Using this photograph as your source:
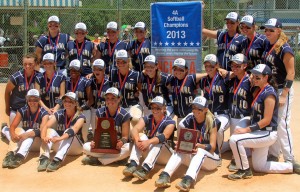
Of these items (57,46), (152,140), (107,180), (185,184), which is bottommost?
(107,180)

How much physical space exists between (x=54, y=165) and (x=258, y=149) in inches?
112

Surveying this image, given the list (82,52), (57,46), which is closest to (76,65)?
(82,52)

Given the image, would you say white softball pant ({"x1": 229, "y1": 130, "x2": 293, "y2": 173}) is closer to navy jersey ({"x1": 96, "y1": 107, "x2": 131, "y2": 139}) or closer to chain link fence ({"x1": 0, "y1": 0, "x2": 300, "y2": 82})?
navy jersey ({"x1": 96, "y1": 107, "x2": 131, "y2": 139})

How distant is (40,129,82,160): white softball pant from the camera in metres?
6.98

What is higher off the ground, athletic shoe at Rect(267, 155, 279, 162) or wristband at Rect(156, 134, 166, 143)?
wristband at Rect(156, 134, 166, 143)

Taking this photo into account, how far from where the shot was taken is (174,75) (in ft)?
25.2

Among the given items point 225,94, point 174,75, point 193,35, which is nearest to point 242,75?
point 225,94

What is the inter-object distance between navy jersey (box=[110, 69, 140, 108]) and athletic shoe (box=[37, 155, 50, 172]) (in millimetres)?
1674

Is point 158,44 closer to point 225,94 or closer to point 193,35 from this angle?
point 193,35

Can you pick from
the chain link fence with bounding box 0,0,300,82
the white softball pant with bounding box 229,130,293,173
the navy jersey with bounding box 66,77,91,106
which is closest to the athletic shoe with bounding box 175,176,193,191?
the white softball pant with bounding box 229,130,293,173

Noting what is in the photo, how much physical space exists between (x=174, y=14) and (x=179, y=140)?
2974 mm

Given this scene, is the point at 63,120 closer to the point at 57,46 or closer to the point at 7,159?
the point at 7,159

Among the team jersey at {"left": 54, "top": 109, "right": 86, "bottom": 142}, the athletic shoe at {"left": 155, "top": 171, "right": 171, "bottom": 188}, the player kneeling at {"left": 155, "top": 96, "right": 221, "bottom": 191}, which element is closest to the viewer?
the athletic shoe at {"left": 155, "top": 171, "right": 171, "bottom": 188}

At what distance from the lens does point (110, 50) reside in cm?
869
